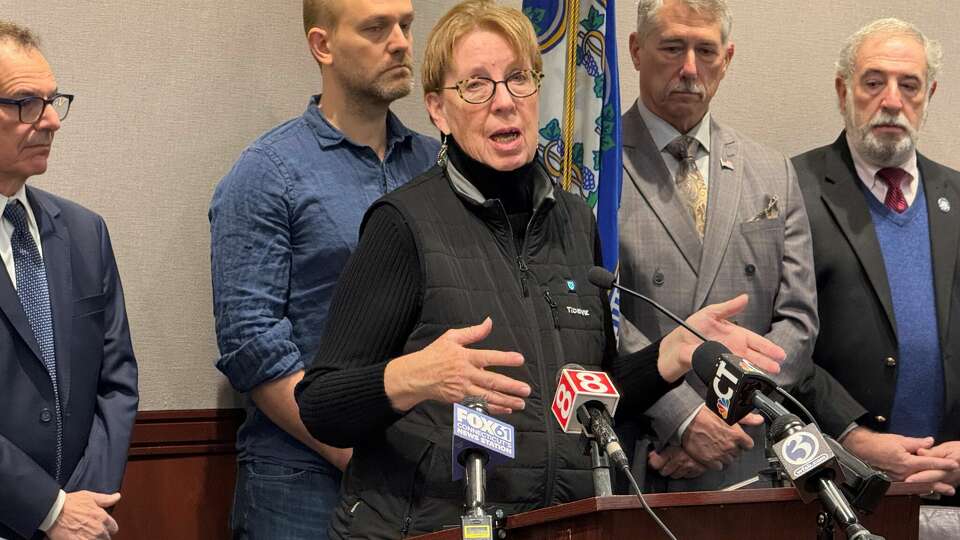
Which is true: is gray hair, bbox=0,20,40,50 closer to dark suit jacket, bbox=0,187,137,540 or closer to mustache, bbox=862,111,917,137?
dark suit jacket, bbox=0,187,137,540

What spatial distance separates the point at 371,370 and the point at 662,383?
2.06 ft

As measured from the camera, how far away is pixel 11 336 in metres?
2.70

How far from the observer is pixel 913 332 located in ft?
11.7

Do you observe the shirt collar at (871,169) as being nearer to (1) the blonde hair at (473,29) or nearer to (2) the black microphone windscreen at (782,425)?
(1) the blonde hair at (473,29)

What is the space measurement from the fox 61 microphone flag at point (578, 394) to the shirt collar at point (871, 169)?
197cm

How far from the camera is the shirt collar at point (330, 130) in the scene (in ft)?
10.3

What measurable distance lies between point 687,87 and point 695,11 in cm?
22

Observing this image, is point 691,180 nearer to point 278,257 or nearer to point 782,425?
point 278,257

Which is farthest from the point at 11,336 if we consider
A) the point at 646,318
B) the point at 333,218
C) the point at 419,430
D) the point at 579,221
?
the point at 646,318

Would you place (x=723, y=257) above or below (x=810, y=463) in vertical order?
above

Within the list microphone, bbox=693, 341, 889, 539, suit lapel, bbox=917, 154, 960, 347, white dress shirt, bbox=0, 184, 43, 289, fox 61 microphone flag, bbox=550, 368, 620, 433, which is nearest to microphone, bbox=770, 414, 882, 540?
microphone, bbox=693, 341, 889, 539

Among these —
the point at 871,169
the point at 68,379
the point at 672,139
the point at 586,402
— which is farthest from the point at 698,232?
the point at 68,379

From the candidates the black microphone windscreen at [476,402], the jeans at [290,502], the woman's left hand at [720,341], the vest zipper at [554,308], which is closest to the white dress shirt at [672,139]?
the woman's left hand at [720,341]

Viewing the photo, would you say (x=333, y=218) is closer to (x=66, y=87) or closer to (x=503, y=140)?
(x=503, y=140)
